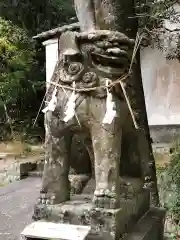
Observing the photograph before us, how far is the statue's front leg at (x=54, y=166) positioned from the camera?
217 centimetres

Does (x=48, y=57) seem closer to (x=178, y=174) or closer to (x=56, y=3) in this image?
(x=56, y=3)

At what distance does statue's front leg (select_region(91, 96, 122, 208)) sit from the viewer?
2.09 m

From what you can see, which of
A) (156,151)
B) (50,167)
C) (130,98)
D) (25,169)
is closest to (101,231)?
(50,167)

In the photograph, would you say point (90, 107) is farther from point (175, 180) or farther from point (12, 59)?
point (12, 59)

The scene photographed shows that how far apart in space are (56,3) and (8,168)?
5.97m

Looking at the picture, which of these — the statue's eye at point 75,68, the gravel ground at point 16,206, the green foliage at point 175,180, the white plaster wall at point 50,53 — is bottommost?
the gravel ground at point 16,206

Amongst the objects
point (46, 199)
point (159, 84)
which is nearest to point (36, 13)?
point (159, 84)

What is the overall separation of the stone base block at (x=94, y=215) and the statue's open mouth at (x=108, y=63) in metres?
0.71

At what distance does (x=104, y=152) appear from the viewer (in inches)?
83.0

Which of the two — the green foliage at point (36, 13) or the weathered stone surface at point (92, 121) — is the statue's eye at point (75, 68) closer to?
the weathered stone surface at point (92, 121)

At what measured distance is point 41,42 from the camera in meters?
9.69

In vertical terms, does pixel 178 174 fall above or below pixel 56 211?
below

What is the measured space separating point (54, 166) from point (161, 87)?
7294mm

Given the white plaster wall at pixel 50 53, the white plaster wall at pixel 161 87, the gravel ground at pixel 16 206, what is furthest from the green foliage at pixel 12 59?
the gravel ground at pixel 16 206
